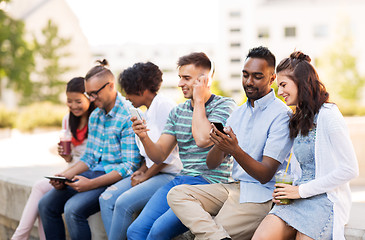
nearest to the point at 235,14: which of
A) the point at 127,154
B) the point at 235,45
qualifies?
the point at 235,45

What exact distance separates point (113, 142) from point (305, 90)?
6.54 feet

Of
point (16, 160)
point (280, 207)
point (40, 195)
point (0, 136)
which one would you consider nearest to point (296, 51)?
point (280, 207)

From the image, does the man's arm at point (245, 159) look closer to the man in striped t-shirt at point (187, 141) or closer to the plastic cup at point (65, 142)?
the man in striped t-shirt at point (187, 141)

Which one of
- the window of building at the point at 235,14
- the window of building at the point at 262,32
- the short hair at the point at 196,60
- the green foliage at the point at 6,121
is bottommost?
the green foliage at the point at 6,121

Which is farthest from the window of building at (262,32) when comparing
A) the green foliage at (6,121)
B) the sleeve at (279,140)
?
the sleeve at (279,140)

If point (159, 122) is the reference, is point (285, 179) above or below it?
below

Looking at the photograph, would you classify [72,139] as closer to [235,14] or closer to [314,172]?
[314,172]

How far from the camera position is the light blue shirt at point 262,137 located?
311cm

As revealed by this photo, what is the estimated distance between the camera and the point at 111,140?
432 centimetres

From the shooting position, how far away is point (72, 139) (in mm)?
4898

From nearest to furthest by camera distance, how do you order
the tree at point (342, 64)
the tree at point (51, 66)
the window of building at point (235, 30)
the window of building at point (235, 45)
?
the tree at point (342, 64), the tree at point (51, 66), the window of building at point (235, 30), the window of building at point (235, 45)

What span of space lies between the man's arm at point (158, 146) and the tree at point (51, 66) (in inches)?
1203

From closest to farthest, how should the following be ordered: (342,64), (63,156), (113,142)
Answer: (113,142) < (63,156) < (342,64)

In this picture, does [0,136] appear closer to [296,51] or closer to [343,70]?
[296,51]
